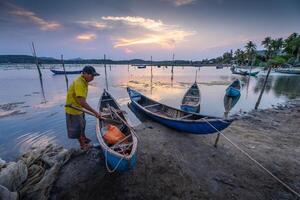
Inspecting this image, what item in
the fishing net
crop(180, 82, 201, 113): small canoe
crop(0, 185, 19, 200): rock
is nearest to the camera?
crop(0, 185, 19, 200): rock

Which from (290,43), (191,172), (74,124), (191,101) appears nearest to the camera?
(191,172)

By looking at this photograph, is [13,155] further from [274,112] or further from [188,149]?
[274,112]

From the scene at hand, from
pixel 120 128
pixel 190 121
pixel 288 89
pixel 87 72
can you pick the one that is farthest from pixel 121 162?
pixel 288 89

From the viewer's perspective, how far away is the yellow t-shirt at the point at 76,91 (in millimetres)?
4406

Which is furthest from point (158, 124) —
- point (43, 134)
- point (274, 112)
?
point (274, 112)

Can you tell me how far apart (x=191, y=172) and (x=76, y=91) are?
13.5ft

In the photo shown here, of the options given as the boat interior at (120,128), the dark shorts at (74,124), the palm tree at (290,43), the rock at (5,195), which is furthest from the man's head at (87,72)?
the palm tree at (290,43)

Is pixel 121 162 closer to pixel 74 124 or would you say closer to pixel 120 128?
pixel 74 124

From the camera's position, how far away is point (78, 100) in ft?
14.7

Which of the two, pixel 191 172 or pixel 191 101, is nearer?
pixel 191 172

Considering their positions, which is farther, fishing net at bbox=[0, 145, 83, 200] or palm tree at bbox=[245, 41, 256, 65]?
palm tree at bbox=[245, 41, 256, 65]

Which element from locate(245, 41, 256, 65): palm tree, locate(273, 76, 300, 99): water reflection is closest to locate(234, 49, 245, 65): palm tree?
locate(245, 41, 256, 65): palm tree

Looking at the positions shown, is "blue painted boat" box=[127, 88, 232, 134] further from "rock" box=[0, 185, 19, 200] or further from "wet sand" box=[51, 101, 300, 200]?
"rock" box=[0, 185, 19, 200]

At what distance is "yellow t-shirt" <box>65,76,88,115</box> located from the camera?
4406 millimetres
